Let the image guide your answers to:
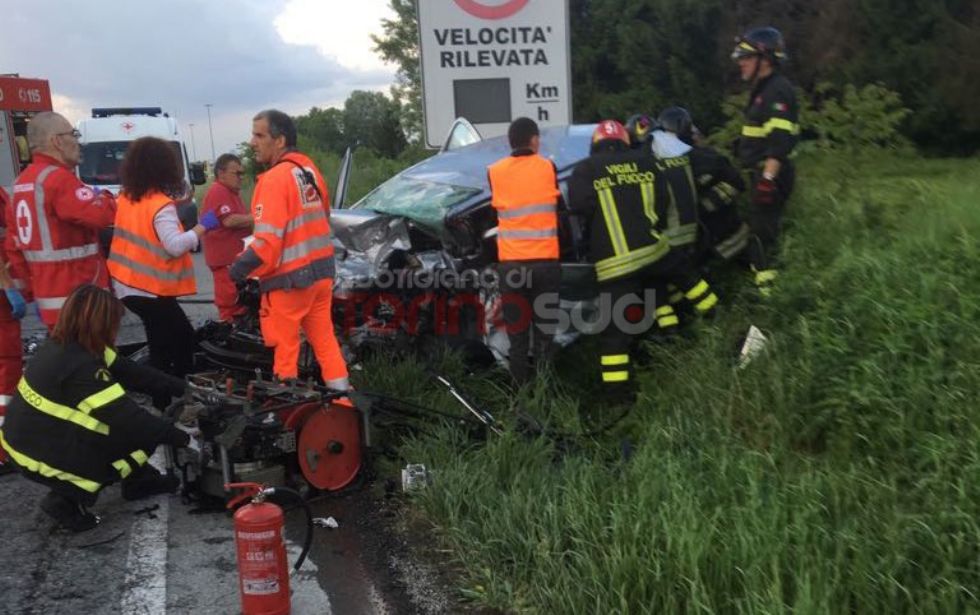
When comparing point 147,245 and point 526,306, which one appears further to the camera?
point 526,306

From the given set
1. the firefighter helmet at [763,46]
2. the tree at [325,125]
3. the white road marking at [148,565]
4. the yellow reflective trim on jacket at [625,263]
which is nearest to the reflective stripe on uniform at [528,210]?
the yellow reflective trim on jacket at [625,263]

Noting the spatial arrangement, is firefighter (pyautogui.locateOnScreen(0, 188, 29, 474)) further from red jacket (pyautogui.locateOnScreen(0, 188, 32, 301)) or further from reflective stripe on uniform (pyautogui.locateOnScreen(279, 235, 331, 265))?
reflective stripe on uniform (pyautogui.locateOnScreen(279, 235, 331, 265))

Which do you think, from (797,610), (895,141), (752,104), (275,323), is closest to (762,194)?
(752,104)

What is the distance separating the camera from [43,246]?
512 centimetres

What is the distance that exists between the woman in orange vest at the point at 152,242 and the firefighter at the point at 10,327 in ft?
1.70

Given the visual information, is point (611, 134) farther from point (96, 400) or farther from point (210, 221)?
point (210, 221)

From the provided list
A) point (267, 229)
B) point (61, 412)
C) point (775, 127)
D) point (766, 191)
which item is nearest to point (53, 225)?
point (267, 229)

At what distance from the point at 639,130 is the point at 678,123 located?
0.40 m

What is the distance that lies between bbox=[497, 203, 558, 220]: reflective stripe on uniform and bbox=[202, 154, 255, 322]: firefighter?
262 centimetres

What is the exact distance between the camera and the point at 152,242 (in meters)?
5.24

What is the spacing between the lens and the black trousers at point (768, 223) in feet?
17.5

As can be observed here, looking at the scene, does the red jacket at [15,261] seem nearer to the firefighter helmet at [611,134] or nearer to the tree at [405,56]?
the firefighter helmet at [611,134]

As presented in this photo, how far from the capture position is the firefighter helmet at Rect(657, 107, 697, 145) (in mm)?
6258

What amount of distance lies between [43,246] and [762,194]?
422 centimetres
